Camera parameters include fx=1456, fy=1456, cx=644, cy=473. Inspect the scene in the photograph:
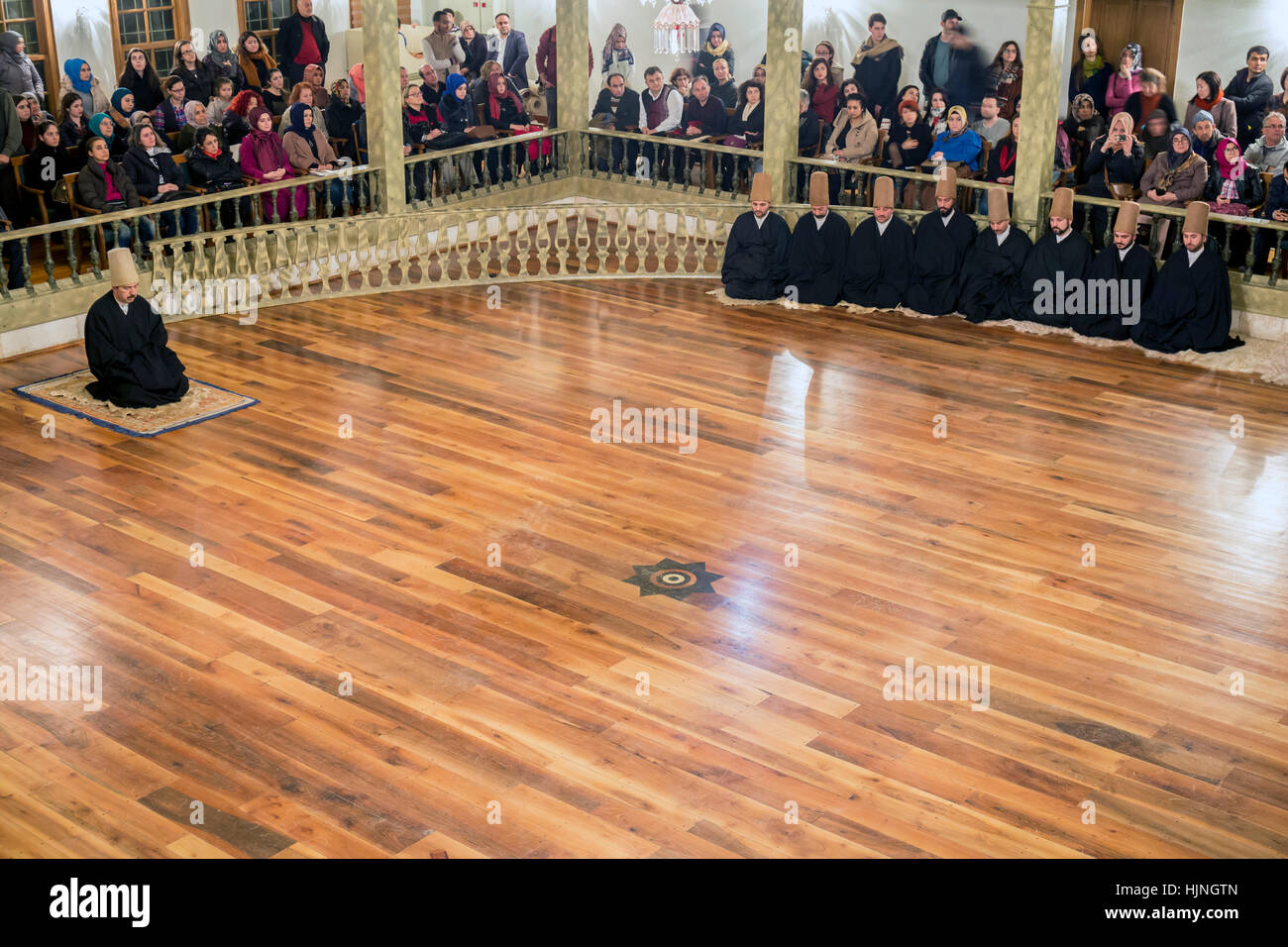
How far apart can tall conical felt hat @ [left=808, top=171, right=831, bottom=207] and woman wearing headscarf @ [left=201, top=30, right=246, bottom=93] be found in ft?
18.6

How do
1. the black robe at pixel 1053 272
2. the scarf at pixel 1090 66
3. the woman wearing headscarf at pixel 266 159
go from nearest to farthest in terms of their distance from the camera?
the black robe at pixel 1053 272 → the woman wearing headscarf at pixel 266 159 → the scarf at pixel 1090 66

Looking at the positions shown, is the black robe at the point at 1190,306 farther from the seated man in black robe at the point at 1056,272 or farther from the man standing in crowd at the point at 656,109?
the man standing in crowd at the point at 656,109

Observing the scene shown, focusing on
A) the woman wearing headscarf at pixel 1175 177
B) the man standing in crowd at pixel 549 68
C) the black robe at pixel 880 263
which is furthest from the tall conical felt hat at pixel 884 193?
the man standing in crowd at pixel 549 68

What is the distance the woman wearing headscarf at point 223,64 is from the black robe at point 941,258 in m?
6.68

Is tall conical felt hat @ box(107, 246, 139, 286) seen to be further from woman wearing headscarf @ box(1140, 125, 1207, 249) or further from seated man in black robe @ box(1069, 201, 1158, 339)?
woman wearing headscarf @ box(1140, 125, 1207, 249)

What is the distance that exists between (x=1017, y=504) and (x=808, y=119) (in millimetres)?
6415

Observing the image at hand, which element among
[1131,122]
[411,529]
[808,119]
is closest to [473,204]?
[808,119]

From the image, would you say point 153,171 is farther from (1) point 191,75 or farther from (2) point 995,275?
(2) point 995,275

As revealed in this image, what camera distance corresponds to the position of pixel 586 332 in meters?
11.3

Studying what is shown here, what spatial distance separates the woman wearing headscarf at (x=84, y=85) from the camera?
43.1 feet

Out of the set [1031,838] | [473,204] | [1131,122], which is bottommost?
[1031,838]

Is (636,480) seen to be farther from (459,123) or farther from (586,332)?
(459,123)

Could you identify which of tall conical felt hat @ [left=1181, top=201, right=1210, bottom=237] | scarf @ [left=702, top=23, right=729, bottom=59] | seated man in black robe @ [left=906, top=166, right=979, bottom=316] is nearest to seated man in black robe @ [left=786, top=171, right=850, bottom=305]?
seated man in black robe @ [left=906, top=166, right=979, bottom=316]

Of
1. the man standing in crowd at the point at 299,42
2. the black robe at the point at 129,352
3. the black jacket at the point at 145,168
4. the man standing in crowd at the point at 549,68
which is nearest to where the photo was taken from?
the black robe at the point at 129,352
